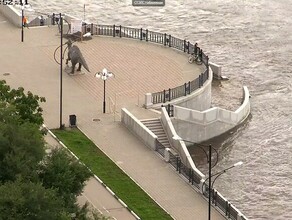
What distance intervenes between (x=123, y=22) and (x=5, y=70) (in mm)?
26370

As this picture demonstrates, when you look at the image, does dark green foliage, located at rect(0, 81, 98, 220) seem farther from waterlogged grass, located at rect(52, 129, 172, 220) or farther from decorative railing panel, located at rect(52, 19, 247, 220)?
decorative railing panel, located at rect(52, 19, 247, 220)

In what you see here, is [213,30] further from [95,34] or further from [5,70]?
[5,70]

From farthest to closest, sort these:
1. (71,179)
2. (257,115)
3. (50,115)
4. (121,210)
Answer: (257,115), (50,115), (121,210), (71,179)

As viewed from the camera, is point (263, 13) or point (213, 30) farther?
point (263, 13)

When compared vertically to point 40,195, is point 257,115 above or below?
below

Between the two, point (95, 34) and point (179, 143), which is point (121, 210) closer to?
point (179, 143)

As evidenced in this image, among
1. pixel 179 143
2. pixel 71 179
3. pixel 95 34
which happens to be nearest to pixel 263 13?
pixel 95 34

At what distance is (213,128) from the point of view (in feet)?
261

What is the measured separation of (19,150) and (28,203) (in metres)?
4.59

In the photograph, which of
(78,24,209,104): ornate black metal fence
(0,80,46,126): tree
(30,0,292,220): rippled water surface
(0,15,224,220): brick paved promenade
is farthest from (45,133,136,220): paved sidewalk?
(78,24,209,104): ornate black metal fence

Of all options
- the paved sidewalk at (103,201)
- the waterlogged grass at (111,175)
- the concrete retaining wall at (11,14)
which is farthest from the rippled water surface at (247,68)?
the concrete retaining wall at (11,14)

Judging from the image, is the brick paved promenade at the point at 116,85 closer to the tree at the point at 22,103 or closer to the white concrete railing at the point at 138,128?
the white concrete railing at the point at 138,128

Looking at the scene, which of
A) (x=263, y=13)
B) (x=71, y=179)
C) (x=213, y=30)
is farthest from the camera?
(x=263, y=13)

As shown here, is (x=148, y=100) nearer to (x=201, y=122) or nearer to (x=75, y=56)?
(x=201, y=122)
